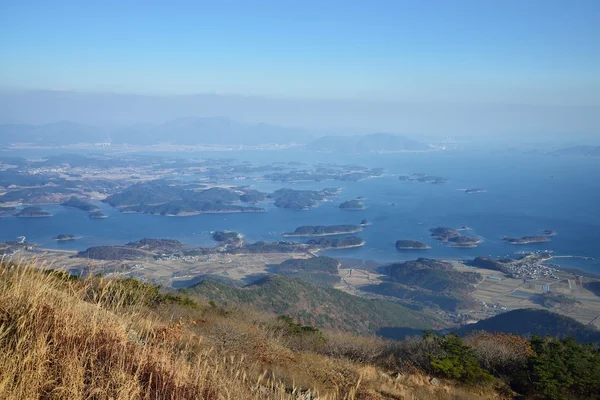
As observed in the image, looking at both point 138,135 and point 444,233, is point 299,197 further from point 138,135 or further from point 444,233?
point 138,135

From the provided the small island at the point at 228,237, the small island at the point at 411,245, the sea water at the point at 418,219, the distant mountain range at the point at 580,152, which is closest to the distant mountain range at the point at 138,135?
the sea water at the point at 418,219

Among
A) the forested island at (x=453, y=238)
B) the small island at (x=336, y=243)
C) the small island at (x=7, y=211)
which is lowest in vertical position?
the small island at (x=336, y=243)

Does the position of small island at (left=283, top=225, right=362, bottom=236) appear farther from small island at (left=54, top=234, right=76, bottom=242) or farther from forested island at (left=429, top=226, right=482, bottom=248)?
small island at (left=54, top=234, right=76, bottom=242)

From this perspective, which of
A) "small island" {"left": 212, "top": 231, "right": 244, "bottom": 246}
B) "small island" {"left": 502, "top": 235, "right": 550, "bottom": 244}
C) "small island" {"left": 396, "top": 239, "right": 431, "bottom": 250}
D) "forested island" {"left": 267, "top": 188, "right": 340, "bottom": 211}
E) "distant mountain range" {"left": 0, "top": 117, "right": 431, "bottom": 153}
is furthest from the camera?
"distant mountain range" {"left": 0, "top": 117, "right": 431, "bottom": 153}

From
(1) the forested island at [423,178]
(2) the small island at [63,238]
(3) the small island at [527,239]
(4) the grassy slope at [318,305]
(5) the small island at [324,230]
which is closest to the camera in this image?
(4) the grassy slope at [318,305]

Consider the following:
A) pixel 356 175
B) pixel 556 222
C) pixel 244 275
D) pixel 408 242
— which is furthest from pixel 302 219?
pixel 356 175

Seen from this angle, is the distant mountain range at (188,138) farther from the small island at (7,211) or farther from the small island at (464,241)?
the small island at (464,241)

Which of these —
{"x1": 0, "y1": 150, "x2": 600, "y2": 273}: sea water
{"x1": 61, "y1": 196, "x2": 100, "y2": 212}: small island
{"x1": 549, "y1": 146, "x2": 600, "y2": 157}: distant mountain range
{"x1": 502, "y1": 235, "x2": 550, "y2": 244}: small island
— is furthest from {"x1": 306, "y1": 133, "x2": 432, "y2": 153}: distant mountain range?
{"x1": 502, "y1": 235, "x2": 550, "y2": 244}: small island

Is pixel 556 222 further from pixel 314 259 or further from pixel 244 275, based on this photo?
pixel 244 275
